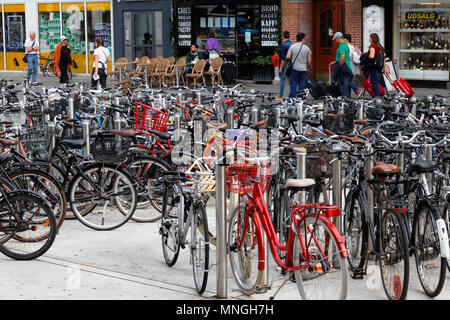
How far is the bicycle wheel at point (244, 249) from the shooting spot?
21.0ft

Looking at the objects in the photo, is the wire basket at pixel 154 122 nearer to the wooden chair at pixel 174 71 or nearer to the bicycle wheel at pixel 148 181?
the bicycle wheel at pixel 148 181

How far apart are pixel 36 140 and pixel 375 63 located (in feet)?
35.4

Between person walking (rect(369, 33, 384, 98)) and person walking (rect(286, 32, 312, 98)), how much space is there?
52.8 inches

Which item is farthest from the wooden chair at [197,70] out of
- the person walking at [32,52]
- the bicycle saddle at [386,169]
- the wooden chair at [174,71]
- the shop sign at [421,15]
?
the bicycle saddle at [386,169]

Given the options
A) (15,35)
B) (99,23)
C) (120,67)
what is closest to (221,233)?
(120,67)

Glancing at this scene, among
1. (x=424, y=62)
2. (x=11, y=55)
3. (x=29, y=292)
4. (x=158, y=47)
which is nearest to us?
(x=29, y=292)

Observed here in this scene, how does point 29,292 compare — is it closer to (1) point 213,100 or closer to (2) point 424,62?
(1) point 213,100

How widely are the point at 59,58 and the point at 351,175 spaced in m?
18.3

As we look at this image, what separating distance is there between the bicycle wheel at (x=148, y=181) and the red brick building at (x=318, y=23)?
54.4ft

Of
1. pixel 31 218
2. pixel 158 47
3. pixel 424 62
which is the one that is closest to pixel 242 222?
pixel 31 218

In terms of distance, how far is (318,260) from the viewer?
5.71 m

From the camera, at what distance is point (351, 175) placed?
291 inches

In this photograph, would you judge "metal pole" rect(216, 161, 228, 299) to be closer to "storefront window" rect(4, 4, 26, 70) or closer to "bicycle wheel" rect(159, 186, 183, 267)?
"bicycle wheel" rect(159, 186, 183, 267)

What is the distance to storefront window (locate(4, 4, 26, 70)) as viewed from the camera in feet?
110
